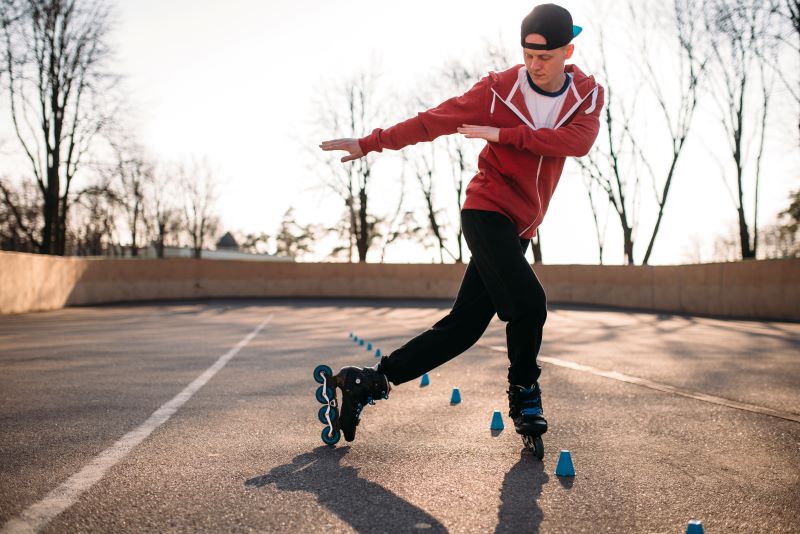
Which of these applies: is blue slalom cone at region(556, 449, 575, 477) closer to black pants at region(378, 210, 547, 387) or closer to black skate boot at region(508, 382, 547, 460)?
black skate boot at region(508, 382, 547, 460)

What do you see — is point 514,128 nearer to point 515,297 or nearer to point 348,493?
point 515,297

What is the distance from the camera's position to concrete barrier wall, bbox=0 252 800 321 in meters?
18.5

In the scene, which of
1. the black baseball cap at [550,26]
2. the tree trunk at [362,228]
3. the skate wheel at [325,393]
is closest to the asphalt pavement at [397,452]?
the skate wheel at [325,393]

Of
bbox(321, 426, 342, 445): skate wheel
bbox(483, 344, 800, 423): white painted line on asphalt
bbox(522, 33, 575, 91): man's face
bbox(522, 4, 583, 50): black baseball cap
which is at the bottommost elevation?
bbox(483, 344, 800, 423): white painted line on asphalt

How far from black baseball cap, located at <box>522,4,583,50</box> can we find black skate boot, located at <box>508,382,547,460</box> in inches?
66.0

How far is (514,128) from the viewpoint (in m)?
3.47

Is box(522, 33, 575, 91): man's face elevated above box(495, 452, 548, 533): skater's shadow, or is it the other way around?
box(522, 33, 575, 91): man's face

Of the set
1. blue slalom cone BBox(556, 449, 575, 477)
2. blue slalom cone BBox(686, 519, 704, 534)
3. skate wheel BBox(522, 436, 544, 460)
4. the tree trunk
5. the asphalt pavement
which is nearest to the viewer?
blue slalom cone BBox(686, 519, 704, 534)

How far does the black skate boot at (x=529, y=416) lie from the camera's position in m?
3.35

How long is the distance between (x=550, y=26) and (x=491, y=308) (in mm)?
1451

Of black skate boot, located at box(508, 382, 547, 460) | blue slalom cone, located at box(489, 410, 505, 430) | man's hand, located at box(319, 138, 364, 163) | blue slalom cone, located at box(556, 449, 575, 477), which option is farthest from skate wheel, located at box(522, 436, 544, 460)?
man's hand, located at box(319, 138, 364, 163)

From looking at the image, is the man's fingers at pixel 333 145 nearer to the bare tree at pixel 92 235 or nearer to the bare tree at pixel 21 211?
the bare tree at pixel 21 211

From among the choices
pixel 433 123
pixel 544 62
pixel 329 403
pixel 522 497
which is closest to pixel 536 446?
pixel 522 497

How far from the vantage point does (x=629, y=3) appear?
30.3 meters
